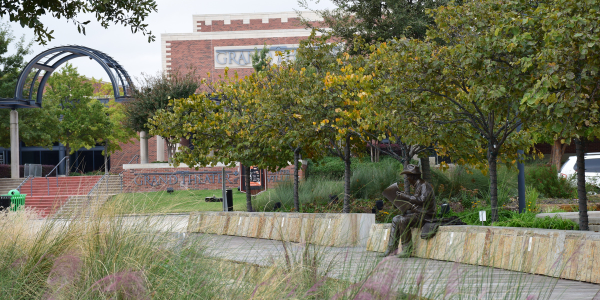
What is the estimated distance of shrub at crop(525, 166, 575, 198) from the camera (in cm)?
1859

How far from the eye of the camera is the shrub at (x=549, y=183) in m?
18.6

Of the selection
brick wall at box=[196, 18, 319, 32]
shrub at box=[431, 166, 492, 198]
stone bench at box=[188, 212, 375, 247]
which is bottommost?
stone bench at box=[188, 212, 375, 247]

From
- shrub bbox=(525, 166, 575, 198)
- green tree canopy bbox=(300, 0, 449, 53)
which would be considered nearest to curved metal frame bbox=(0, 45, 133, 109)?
green tree canopy bbox=(300, 0, 449, 53)

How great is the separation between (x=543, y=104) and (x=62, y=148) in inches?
2006

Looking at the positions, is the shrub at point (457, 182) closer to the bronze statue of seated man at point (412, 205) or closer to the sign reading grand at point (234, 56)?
the bronze statue of seated man at point (412, 205)

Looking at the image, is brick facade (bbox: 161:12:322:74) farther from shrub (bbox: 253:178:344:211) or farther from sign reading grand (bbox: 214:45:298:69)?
shrub (bbox: 253:178:344:211)

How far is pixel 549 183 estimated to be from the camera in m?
18.8

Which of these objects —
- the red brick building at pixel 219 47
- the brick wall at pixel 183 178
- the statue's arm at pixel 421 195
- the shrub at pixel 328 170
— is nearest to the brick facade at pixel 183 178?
the brick wall at pixel 183 178

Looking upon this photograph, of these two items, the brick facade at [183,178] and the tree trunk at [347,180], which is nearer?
the tree trunk at [347,180]

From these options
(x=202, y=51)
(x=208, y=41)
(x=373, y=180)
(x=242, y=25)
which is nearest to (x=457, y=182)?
(x=373, y=180)

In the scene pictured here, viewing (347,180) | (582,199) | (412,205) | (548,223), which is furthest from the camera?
(347,180)

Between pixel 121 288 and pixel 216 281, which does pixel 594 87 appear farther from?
pixel 121 288

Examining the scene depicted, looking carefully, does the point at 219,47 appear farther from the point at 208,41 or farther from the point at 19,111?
the point at 19,111

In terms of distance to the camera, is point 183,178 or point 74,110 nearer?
point 183,178
